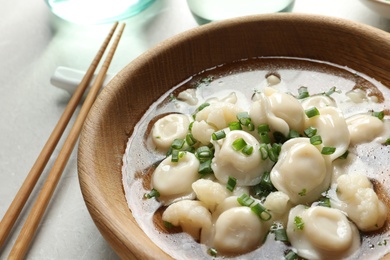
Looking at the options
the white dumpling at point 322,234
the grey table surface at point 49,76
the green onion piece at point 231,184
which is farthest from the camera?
the grey table surface at point 49,76

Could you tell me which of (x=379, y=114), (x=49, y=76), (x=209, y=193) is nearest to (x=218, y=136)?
(x=209, y=193)

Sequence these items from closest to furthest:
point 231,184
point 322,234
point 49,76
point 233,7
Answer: point 322,234 < point 231,184 < point 233,7 < point 49,76

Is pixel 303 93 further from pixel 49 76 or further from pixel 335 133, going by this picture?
pixel 49 76

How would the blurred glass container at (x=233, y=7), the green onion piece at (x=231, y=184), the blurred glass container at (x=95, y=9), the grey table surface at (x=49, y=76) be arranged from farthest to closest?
1. the blurred glass container at (x=95, y=9)
2. the blurred glass container at (x=233, y=7)
3. the grey table surface at (x=49, y=76)
4. the green onion piece at (x=231, y=184)

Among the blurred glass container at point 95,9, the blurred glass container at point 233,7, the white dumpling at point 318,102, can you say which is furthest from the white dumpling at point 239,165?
the blurred glass container at point 95,9

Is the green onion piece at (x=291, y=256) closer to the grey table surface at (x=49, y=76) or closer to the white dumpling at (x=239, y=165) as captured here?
the white dumpling at (x=239, y=165)

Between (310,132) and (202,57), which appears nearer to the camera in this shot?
(310,132)
